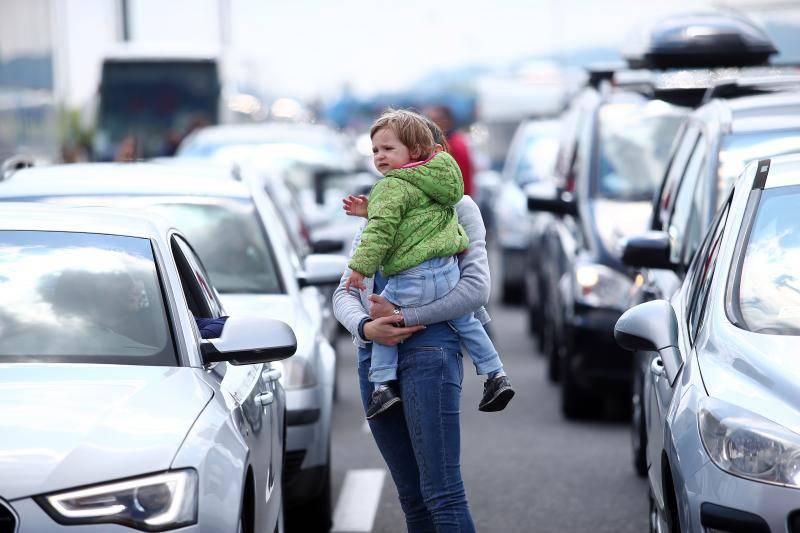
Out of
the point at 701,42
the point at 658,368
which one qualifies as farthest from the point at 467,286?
the point at 701,42

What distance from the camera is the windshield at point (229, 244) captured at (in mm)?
7965

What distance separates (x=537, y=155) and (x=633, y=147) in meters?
8.48

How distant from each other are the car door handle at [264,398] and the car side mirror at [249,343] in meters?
0.32

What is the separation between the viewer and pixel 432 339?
5203mm

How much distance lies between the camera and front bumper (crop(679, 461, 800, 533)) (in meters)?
4.37

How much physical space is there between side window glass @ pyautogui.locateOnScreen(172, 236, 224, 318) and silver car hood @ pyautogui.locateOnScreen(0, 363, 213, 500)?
83 centimetres

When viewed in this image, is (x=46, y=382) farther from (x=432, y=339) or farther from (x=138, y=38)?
(x=138, y=38)

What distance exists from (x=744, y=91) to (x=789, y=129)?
154 centimetres

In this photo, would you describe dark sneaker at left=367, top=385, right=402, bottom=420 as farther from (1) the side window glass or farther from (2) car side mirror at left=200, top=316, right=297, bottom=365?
(1) the side window glass

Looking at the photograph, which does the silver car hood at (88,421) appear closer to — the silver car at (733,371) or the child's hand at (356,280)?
the child's hand at (356,280)

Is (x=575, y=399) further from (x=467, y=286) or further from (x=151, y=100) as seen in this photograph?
(x=151, y=100)

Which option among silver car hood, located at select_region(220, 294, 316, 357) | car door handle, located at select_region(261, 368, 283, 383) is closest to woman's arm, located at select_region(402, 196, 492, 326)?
car door handle, located at select_region(261, 368, 283, 383)

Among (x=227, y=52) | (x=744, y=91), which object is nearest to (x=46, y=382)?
(x=744, y=91)

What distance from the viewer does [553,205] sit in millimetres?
10891
